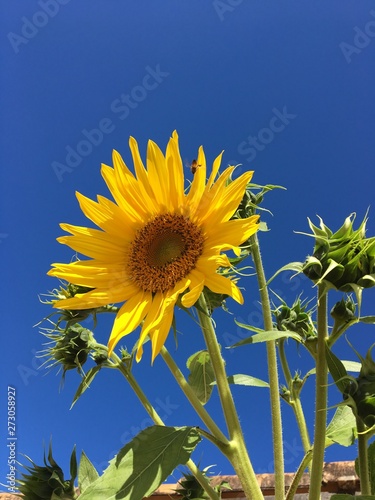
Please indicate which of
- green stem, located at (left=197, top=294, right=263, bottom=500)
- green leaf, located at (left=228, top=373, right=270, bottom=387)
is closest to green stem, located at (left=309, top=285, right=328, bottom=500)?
green stem, located at (left=197, top=294, right=263, bottom=500)

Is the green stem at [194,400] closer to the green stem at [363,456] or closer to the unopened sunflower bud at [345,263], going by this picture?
the green stem at [363,456]

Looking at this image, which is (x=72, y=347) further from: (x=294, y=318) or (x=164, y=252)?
(x=294, y=318)

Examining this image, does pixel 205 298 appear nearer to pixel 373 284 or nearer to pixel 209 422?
pixel 209 422

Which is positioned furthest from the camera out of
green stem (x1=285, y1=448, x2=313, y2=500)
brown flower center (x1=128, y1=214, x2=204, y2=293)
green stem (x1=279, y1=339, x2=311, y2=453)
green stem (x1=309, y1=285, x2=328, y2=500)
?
green stem (x1=279, y1=339, x2=311, y2=453)

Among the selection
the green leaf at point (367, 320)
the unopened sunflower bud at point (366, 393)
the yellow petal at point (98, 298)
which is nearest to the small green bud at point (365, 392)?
the unopened sunflower bud at point (366, 393)

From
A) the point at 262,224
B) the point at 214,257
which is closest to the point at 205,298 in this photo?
the point at 214,257

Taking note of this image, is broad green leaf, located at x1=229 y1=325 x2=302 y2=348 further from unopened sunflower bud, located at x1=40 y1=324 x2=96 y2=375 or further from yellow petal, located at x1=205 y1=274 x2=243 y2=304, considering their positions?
unopened sunflower bud, located at x1=40 y1=324 x2=96 y2=375

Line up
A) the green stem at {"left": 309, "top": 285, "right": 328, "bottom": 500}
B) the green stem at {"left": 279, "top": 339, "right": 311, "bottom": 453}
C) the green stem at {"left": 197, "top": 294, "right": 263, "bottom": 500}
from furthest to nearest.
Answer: the green stem at {"left": 279, "top": 339, "right": 311, "bottom": 453}, the green stem at {"left": 197, "top": 294, "right": 263, "bottom": 500}, the green stem at {"left": 309, "top": 285, "right": 328, "bottom": 500}
